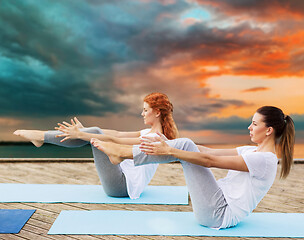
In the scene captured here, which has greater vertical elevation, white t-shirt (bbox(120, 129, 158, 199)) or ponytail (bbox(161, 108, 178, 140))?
ponytail (bbox(161, 108, 178, 140))

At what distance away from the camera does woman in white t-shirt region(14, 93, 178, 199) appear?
2.91 meters

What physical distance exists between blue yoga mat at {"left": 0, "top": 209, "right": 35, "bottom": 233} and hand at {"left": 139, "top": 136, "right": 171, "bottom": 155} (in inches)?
39.0

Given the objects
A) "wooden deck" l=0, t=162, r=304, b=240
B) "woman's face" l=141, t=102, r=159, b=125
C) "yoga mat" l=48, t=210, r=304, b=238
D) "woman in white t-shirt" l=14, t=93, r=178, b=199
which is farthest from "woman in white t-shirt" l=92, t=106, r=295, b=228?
"woman's face" l=141, t=102, r=159, b=125

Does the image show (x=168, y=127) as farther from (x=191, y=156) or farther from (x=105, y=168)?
(x=191, y=156)

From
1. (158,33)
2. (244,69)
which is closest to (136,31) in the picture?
(158,33)

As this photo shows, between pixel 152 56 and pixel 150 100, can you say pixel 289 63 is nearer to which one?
pixel 152 56

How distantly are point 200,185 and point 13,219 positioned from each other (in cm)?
133

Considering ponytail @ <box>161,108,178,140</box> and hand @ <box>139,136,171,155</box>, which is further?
ponytail @ <box>161,108,178,140</box>

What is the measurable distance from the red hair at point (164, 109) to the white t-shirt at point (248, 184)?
2.66ft

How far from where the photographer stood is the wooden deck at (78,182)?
2437 mm

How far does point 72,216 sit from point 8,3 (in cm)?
763

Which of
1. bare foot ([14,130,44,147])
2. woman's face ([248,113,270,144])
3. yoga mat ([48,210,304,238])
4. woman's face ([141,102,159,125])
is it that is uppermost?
woman's face ([141,102,159,125])

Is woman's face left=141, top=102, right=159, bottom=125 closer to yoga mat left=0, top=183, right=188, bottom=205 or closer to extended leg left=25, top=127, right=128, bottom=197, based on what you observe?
extended leg left=25, top=127, right=128, bottom=197

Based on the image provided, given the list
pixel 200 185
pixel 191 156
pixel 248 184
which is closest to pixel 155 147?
pixel 191 156
